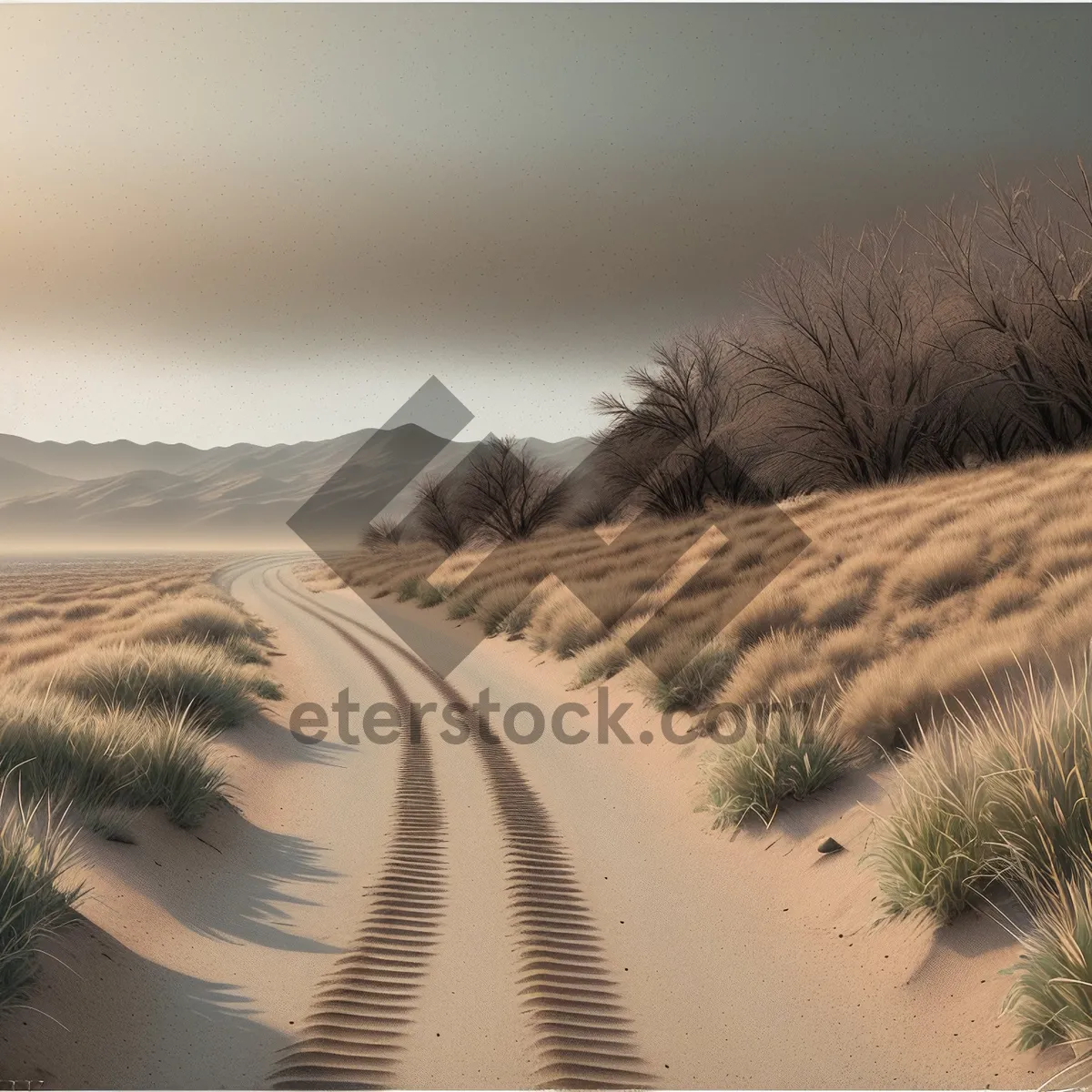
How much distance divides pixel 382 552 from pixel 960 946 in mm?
65626

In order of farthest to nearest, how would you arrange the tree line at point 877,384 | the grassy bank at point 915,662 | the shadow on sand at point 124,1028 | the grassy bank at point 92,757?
1. the tree line at point 877,384
2. the grassy bank at point 915,662
3. the grassy bank at point 92,757
4. the shadow on sand at point 124,1028

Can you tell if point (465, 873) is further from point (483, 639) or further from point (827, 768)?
point (483, 639)

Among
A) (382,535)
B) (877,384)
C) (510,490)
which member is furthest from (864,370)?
(382,535)

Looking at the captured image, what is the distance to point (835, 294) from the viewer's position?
33094 millimetres

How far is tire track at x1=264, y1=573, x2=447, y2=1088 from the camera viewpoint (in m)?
4.71

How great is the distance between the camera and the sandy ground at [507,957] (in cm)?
482

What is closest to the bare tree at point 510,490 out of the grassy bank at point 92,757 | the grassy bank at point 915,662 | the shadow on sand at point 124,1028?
the grassy bank at point 915,662

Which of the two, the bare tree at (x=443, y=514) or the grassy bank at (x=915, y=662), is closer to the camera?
the grassy bank at (x=915, y=662)

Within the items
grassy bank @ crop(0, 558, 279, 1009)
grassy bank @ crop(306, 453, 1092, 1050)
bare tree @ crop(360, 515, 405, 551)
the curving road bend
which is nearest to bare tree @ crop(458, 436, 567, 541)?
grassy bank @ crop(306, 453, 1092, 1050)

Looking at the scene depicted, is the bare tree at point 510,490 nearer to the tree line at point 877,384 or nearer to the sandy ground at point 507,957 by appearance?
the tree line at point 877,384

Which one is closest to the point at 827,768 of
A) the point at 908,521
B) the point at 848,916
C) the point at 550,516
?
the point at 848,916

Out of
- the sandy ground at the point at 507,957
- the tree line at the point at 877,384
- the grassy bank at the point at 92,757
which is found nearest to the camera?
the sandy ground at the point at 507,957

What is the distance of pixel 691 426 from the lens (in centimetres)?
3991

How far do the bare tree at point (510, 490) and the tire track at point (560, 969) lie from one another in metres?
38.8
